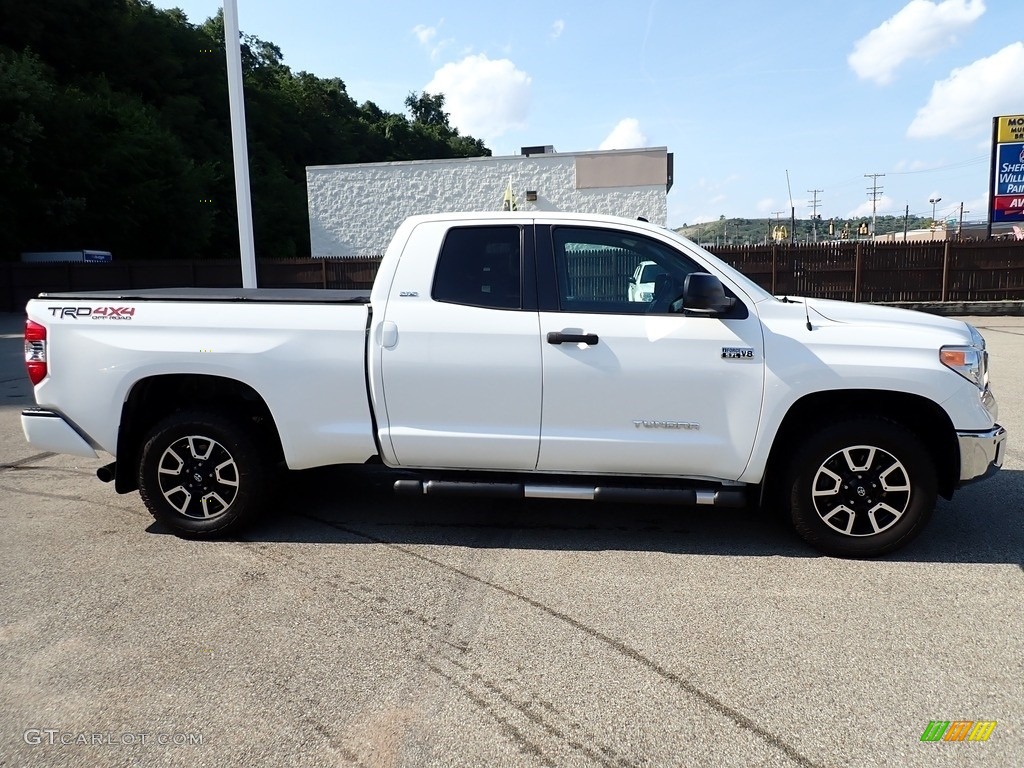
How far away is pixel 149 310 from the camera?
4.35 metres

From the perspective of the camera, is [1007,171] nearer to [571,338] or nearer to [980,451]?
[980,451]

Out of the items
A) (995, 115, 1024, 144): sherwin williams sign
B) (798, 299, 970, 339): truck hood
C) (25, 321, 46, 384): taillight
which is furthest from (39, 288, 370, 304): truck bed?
(995, 115, 1024, 144): sherwin williams sign

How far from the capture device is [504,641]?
3.27 metres

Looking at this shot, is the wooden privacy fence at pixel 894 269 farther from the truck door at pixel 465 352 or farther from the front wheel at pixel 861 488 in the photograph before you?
the truck door at pixel 465 352

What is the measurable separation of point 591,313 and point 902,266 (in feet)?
66.3

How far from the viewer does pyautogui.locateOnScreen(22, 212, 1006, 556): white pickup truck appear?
158 inches

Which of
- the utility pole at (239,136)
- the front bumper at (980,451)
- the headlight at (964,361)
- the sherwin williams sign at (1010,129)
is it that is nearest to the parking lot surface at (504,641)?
the front bumper at (980,451)

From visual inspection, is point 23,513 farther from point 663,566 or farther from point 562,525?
point 663,566

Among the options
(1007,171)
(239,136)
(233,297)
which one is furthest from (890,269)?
(233,297)

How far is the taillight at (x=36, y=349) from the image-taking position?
4.37m

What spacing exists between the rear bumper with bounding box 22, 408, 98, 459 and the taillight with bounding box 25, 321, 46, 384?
0.75 ft

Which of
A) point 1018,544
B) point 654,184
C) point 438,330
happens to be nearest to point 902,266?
point 654,184

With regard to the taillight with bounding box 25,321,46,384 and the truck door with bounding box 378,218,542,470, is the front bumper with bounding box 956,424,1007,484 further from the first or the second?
the taillight with bounding box 25,321,46,384

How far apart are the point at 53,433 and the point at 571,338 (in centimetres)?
317
